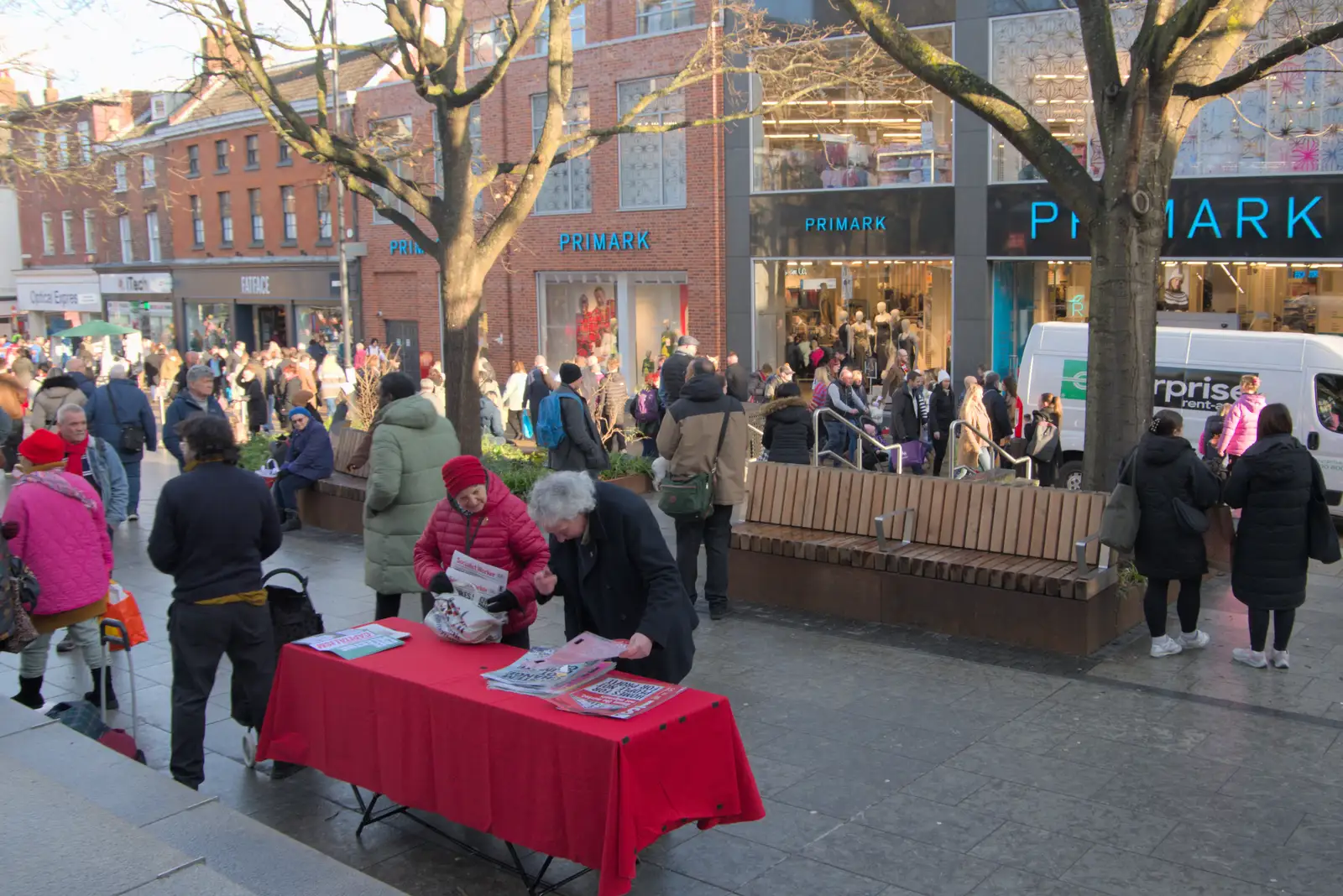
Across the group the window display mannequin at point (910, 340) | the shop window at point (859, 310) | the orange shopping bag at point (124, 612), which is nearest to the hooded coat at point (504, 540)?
the orange shopping bag at point (124, 612)

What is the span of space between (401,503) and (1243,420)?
28.0ft

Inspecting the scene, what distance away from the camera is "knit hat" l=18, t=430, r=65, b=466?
6754 millimetres

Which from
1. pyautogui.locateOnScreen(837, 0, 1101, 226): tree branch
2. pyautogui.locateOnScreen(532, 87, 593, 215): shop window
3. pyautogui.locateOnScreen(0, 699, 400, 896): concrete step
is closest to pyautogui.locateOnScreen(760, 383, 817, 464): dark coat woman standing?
pyautogui.locateOnScreen(837, 0, 1101, 226): tree branch

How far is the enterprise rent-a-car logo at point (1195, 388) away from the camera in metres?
13.4

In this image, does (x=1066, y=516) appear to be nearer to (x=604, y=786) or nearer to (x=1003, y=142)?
(x=604, y=786)

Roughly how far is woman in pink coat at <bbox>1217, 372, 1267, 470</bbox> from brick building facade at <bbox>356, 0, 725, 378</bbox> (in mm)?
14586

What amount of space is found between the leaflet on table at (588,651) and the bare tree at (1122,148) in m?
5.57

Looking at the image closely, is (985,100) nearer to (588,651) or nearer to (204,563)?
(588,651)

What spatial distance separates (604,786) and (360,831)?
70.1 inches

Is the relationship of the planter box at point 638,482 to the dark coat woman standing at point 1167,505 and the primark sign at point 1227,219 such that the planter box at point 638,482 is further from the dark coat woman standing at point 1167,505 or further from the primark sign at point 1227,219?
the primark sign at point 1227,219

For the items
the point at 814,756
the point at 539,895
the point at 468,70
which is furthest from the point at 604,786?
the point at 468,70

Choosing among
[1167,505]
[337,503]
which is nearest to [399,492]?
[1167,505]

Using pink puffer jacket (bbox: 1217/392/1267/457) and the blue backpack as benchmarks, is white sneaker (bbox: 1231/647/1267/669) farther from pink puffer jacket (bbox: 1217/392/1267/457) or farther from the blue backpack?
the blue backpack

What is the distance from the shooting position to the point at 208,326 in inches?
1610
